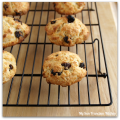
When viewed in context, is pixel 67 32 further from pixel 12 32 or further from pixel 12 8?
pixel 12 8

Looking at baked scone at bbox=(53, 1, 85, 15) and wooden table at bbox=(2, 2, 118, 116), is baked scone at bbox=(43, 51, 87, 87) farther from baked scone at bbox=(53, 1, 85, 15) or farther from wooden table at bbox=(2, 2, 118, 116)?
baked scone at bbox=(53, 1, 85, 15)

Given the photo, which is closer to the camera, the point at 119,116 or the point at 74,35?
the point at 119,116

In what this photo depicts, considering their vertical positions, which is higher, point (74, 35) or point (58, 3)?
point (58, 3)

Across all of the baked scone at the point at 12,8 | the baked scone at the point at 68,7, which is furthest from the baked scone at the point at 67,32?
the baked scone at the point at 12,8

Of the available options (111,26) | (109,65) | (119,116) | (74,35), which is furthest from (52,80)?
(111,26)

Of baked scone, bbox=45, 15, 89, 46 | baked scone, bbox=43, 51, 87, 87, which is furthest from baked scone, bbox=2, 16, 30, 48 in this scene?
baked scone, bbox=43, 51, 87, 87

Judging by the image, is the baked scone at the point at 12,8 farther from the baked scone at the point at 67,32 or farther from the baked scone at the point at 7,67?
the baked scone at the point at 7,67

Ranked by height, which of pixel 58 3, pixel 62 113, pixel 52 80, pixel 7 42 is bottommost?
pixel 62 113

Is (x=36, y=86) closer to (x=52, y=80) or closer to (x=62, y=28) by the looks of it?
(x=52, y=80)
